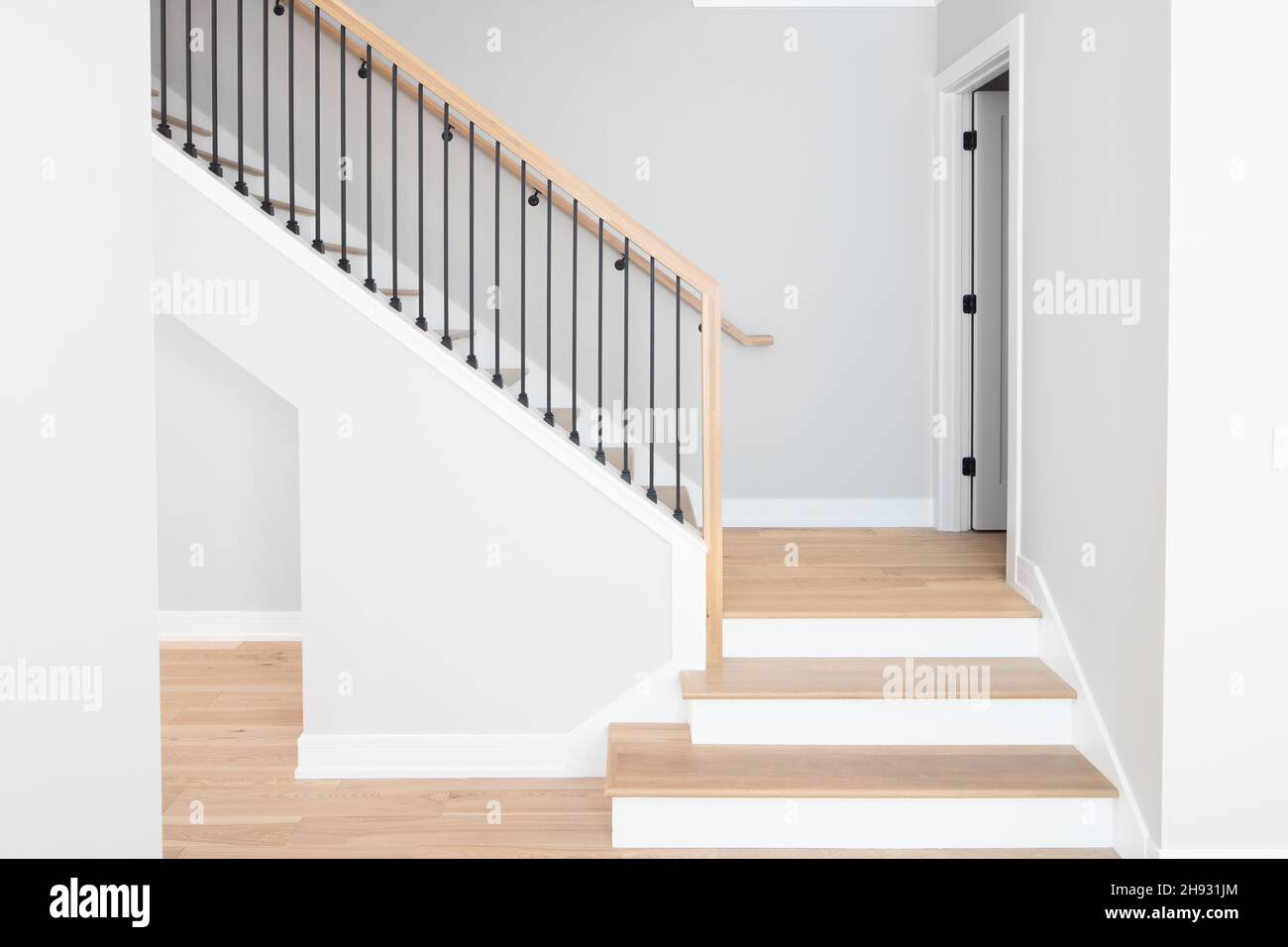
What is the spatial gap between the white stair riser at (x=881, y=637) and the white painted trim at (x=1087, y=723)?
10 centimetres

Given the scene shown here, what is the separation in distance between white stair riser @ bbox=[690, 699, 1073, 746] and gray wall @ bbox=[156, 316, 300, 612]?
7.96 ft

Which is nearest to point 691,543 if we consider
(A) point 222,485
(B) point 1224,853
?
(B) point 1224,853

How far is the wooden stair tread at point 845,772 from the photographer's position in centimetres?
323

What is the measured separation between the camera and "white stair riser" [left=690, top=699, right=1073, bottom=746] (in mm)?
3576

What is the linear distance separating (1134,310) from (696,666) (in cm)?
166

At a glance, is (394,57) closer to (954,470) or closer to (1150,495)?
(1150,495)

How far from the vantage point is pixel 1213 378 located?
2.88 metres

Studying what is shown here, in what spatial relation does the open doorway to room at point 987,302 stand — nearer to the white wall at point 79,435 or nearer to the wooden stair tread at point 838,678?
the wooden stair tread at point 838,678

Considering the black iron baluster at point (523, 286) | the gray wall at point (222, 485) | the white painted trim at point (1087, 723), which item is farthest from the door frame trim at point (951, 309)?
the gray wall at point (222, 485)

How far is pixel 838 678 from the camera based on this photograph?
369cm

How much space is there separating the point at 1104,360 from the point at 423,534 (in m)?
2.08

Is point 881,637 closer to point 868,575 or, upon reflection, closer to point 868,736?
point 868,736

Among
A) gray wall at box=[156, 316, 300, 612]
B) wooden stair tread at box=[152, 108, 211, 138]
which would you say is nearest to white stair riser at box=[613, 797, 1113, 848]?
gray wall at box=[156, 316, 300, 612]

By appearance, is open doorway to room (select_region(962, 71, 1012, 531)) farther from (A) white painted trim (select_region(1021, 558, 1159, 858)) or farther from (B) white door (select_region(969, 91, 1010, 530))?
(A) white painted trim (select_region(1021, 558, 1159, 858))
